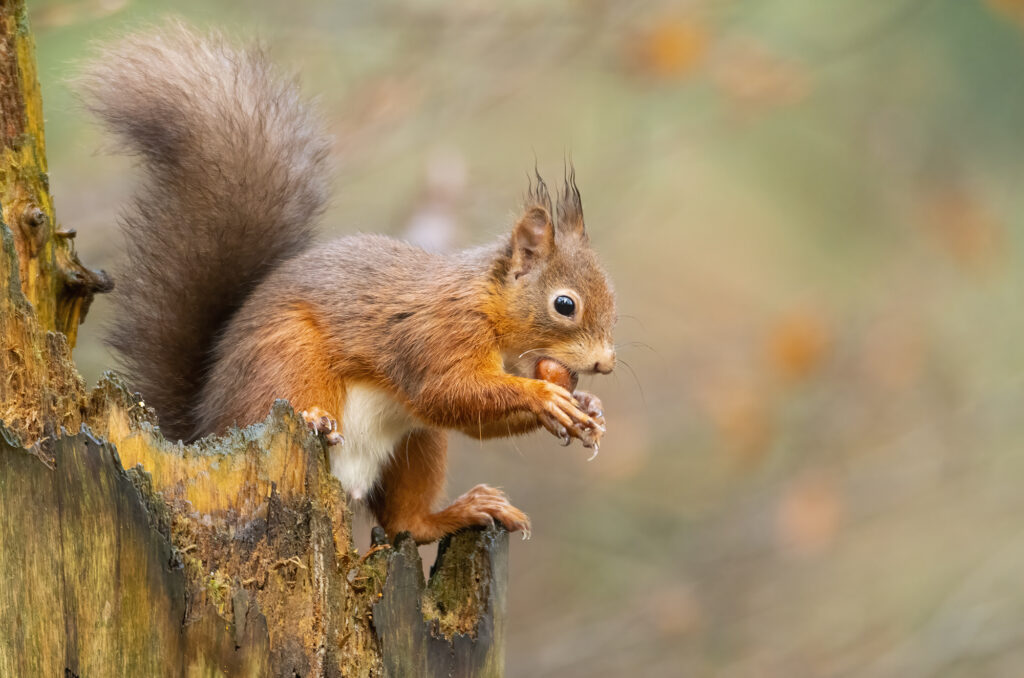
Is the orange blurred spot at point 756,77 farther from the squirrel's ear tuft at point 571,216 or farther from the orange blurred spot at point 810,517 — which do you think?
the squirrel's ear tuft at point 571,216

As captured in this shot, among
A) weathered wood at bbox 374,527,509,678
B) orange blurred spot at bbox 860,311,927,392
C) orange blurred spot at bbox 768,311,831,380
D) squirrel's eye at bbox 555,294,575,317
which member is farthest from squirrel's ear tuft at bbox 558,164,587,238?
orange blurred spot at bbox 860,311,927,392

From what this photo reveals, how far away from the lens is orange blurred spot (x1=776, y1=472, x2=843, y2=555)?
3.91 meters

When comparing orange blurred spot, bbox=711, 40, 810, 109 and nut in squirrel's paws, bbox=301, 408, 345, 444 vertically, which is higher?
orange blurred spot, bbox=711, 40, 810, 109

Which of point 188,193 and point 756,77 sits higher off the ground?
point 756,77

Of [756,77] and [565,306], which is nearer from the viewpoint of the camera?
[565,306]

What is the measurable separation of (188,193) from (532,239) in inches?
23.9

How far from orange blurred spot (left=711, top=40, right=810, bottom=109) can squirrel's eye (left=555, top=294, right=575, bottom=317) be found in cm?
190

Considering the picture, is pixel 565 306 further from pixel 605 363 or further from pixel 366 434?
pixel 366 434

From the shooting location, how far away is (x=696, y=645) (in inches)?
171

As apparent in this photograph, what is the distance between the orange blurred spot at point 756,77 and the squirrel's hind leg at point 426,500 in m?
2.00

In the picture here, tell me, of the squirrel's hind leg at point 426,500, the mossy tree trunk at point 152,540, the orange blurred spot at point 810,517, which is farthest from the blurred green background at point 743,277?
the mossy tree trunk at point 152,540

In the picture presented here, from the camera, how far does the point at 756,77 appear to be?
361cm

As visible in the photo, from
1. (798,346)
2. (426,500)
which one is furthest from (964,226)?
(426,500)

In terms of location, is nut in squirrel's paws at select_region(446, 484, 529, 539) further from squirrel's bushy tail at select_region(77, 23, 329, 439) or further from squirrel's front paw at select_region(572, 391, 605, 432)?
squirrel's bushy tail at select_region(77, 23, 329, 439)
